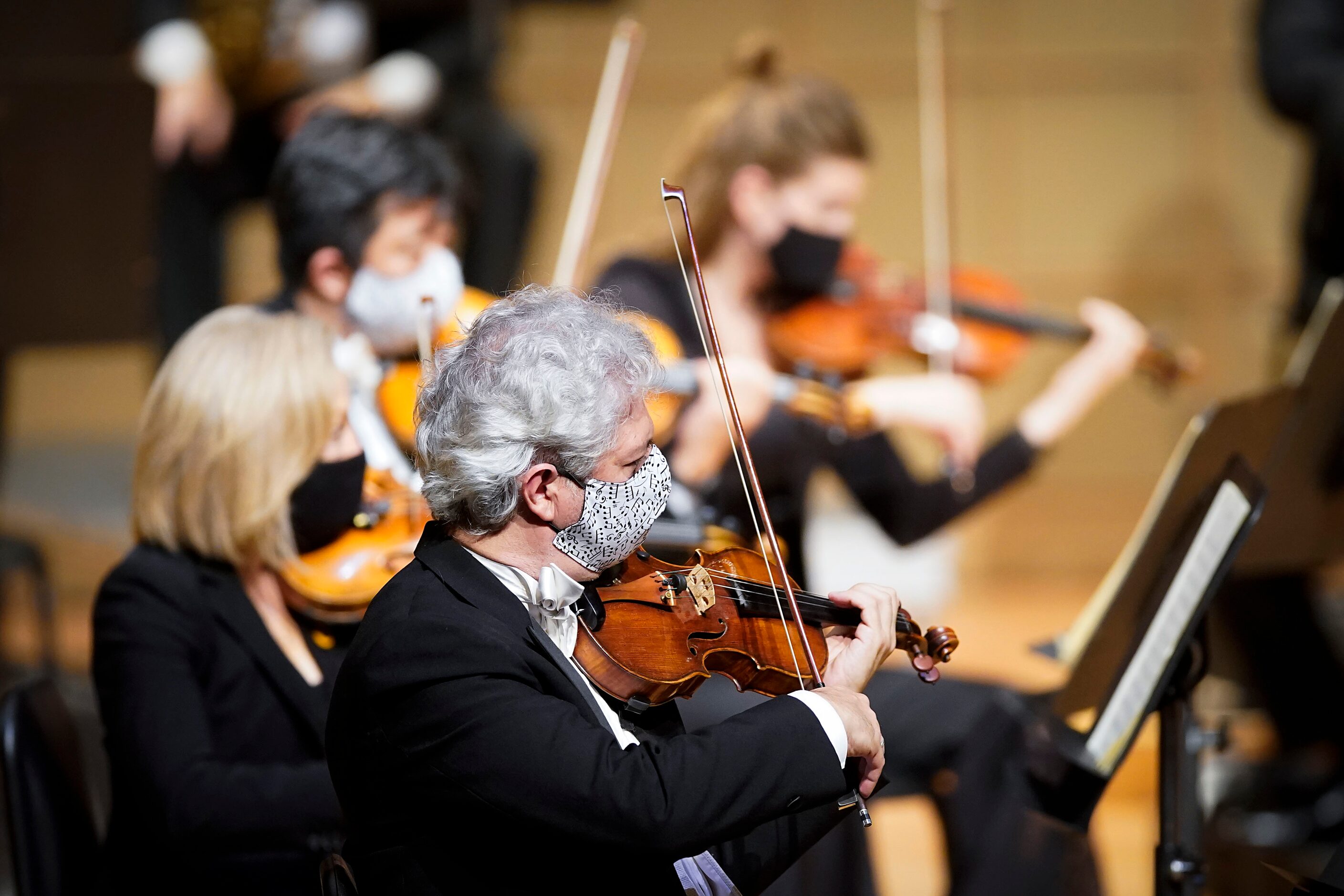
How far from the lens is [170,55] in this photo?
317cm

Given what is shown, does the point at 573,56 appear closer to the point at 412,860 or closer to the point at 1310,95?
the point at 1310,95

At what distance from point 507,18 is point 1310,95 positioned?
2.31 metres

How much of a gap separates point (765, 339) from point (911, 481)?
37cm

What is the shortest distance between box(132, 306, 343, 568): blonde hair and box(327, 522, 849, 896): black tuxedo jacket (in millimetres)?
468

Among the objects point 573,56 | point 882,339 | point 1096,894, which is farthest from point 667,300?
point 573,56

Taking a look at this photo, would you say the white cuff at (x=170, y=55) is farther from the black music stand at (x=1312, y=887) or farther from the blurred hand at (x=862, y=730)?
the black music stand at (x=1312, y=887)

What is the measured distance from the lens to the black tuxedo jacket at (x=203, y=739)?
1461mm

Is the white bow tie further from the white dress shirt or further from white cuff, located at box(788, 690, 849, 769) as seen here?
white cuff, located at box(788, 690, 849, 769)

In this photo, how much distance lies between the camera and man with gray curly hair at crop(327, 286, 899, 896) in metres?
1.05

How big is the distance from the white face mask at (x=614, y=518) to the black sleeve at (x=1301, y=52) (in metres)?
2.45

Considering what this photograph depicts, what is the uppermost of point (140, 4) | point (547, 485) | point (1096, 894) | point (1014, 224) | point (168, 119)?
point (140, 4)

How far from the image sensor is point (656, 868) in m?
1.15

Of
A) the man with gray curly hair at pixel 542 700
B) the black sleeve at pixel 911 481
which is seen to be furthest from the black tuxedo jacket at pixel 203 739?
the black sleeve at pixel 911 481

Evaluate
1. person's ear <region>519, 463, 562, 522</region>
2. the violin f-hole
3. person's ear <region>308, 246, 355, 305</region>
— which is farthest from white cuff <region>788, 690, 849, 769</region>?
person's ear <region>308, 246, 355, 305</region>
